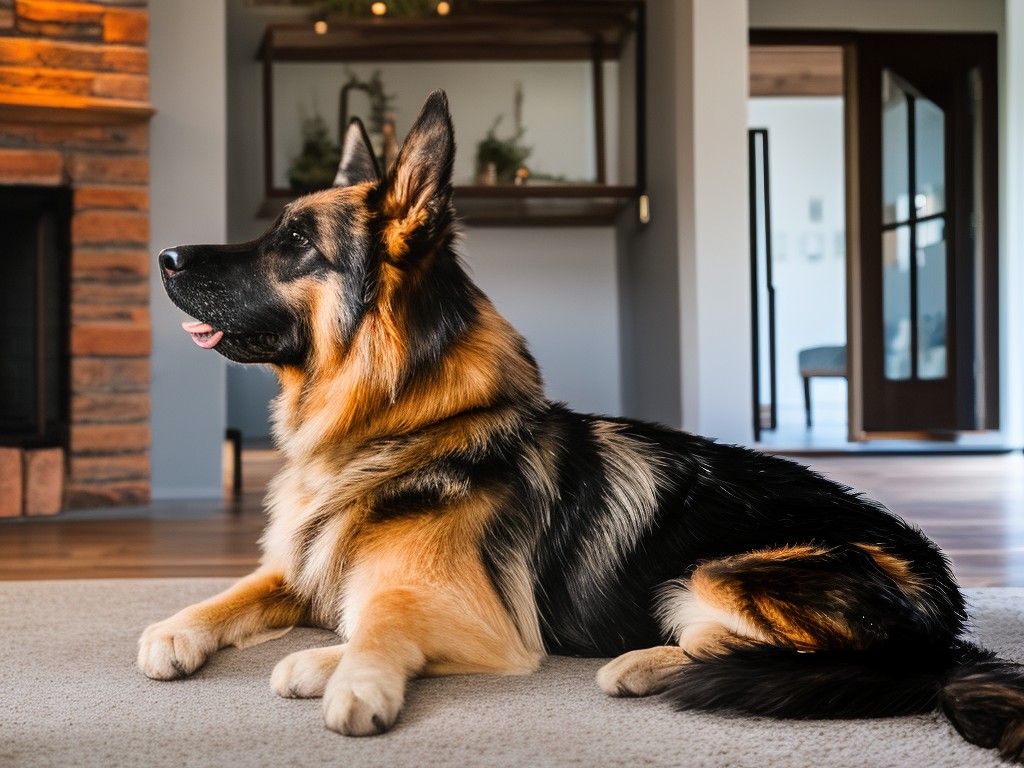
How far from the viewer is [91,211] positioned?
12.5ft

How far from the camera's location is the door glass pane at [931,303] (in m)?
6.34

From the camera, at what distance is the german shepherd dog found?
4.42ft

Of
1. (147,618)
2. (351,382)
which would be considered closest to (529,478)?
(351,382)

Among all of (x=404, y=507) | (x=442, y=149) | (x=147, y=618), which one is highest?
(x=442, y=149)

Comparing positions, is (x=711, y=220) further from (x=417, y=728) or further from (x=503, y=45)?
(x=417, y=728)

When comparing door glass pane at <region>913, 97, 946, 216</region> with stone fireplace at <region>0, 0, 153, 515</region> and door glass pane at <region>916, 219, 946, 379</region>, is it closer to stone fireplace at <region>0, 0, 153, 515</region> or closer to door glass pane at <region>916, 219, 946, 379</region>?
door glass pane at <region>916, 219, 946, 379</region>

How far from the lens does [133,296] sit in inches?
152

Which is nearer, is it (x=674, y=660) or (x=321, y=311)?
(x=674, y=660)

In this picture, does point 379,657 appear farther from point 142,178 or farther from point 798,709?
point 142,178

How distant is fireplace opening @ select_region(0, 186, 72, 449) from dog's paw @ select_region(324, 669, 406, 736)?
2.90 meters

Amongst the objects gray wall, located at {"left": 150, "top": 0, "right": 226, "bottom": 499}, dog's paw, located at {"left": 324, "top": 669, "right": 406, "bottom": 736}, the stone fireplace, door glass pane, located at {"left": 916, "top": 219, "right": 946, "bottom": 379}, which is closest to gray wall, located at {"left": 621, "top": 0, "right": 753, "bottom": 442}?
door glass pane, located at {"left": 916, "top": 219, "right": 946, "bottom": 379}

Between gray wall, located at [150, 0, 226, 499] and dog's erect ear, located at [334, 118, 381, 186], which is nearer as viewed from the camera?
dog's erect ear, located at [334, 118, 381, 186]

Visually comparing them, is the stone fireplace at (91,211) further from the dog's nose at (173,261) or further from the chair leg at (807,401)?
the chair leg at (807,401)

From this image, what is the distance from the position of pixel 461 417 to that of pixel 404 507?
183mm
